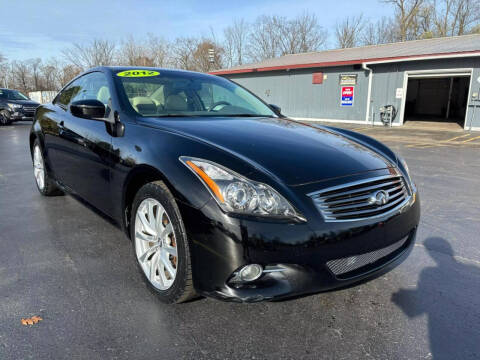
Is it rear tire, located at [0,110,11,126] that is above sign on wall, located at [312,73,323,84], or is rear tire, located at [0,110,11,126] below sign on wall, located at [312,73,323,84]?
below

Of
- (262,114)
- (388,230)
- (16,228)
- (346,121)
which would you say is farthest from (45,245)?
(346,121)

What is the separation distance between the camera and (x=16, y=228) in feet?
11.9

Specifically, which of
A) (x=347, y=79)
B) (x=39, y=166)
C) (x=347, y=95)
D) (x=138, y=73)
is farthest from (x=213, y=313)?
(x=347, y=79)

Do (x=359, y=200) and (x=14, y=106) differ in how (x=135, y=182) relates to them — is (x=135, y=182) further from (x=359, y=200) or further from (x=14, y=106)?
(x=14, y=106)

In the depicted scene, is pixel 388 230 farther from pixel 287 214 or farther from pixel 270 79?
pixel 270 79

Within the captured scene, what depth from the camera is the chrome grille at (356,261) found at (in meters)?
1.97

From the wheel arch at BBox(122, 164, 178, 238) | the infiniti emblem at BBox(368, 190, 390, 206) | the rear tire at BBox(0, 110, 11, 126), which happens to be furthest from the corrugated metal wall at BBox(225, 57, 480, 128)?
the wheel arch at BBox(122, 164, 178, 238)

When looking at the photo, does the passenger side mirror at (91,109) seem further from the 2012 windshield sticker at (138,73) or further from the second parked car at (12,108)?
the second parked car at (12,108)

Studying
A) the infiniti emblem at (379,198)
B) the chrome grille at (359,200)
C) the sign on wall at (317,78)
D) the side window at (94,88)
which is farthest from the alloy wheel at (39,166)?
the sign on wall at (317,78)

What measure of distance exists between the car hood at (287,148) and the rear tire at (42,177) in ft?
8.21

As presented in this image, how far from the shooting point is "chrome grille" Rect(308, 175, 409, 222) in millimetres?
1978

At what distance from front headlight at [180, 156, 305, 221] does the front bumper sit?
0.17 feet

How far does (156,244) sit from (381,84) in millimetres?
16441

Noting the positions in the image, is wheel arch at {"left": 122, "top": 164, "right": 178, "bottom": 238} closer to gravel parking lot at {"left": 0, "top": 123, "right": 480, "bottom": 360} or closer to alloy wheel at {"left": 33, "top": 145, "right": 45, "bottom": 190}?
gravel parking lot at {"left": 0, "top": 123, "right": 480, "bottom": 360}
